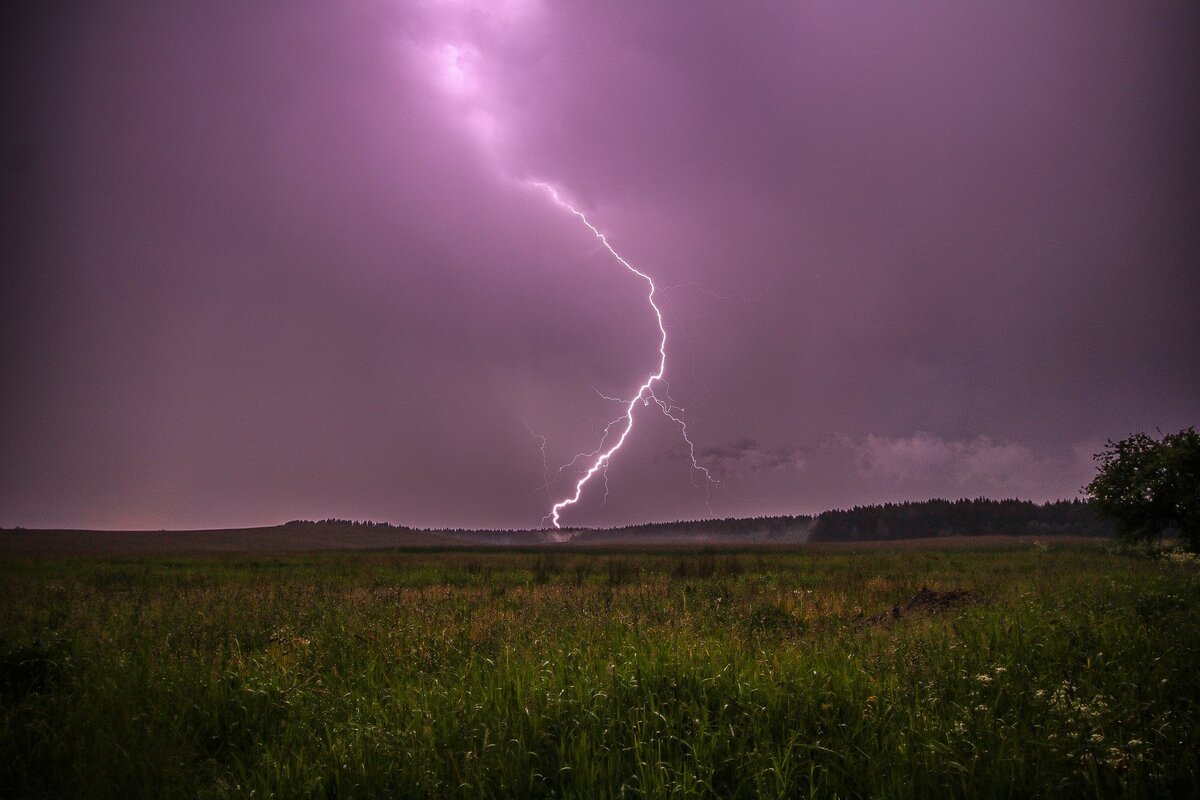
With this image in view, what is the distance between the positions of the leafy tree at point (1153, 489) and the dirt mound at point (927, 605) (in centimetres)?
1781

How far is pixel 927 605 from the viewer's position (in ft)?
38.8

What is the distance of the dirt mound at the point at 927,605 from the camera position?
10.7 meters

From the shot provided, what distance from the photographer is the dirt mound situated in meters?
10.7

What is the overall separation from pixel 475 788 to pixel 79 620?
11.1 m

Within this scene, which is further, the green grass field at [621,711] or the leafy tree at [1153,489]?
the leafy tree at [1153,489]

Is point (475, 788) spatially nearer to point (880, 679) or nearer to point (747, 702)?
→ point (747, 702)

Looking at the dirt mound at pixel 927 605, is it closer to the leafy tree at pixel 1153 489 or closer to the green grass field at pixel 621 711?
the green grass field at pixel 621 711

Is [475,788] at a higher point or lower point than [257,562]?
higher

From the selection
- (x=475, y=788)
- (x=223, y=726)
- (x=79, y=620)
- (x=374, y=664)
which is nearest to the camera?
(x=475, y=788)

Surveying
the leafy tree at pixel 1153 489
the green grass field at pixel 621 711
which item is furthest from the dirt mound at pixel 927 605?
the leafy tree at pixel 1153 489

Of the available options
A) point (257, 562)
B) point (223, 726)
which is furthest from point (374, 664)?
point (257, 562)

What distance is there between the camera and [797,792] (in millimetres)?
3748

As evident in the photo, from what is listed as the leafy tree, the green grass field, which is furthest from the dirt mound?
the leafy tree

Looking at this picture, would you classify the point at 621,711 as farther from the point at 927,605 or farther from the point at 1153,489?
the point at 1153,489
